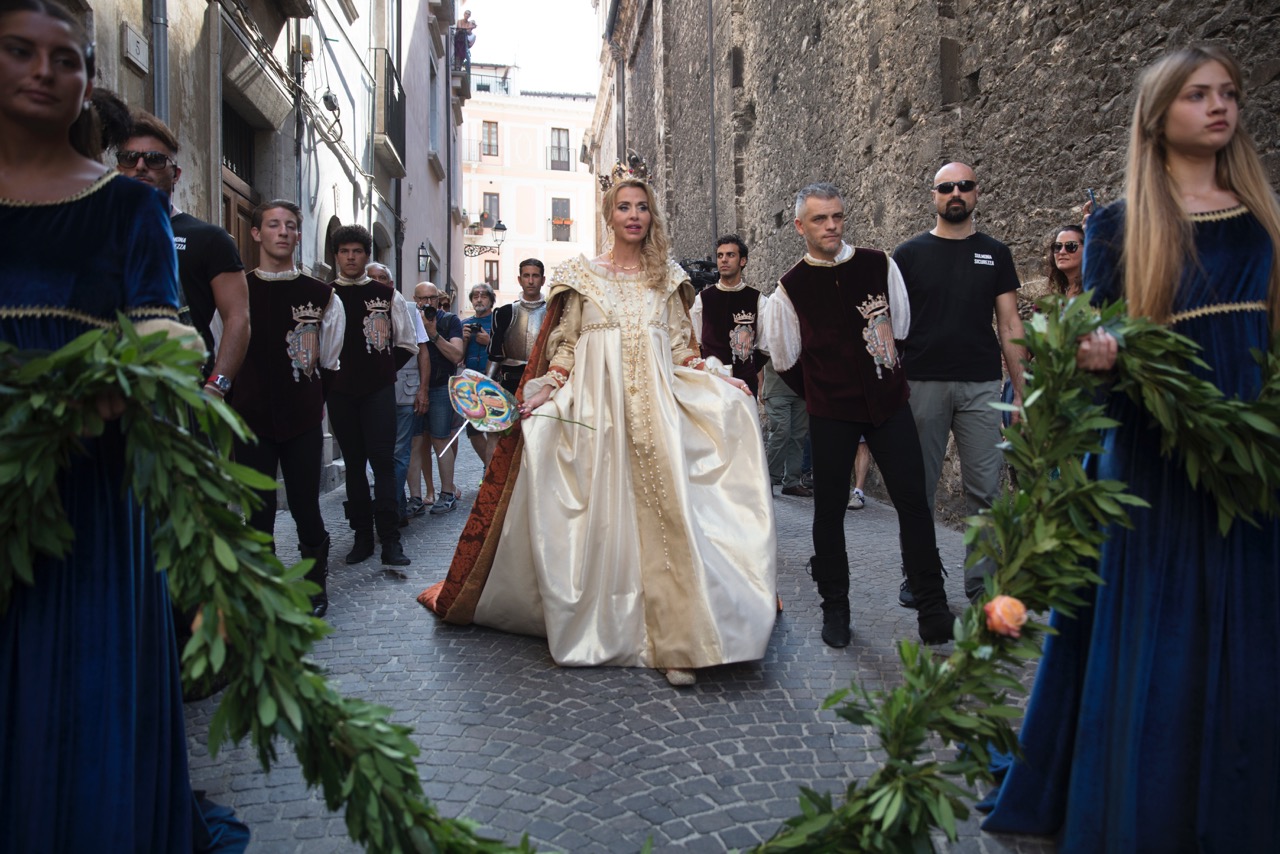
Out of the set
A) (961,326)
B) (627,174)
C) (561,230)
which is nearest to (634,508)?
(627,174)

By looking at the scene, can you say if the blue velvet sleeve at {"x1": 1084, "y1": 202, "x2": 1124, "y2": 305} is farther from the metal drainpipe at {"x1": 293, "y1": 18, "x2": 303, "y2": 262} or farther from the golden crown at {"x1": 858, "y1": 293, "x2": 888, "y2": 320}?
the metal drainpipe at {"x1": 293, "y1": 18, "x2": 303, "y2": 262}

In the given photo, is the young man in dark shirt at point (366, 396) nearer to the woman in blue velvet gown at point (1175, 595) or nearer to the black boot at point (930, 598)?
the black boot at point (930, 598)

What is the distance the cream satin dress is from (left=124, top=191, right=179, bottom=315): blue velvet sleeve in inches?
81.1

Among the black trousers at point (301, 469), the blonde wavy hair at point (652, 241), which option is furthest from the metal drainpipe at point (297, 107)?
the blonde wavy hair at point (652, 241)

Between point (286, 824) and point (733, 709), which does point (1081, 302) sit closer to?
point (733, 709)

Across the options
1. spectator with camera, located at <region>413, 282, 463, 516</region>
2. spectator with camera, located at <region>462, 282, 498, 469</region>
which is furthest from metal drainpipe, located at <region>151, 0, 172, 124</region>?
spectator with camera, located at <region>462, 282, 498, 469</region>

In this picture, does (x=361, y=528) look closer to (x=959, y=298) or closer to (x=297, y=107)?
(x=959, y=298)

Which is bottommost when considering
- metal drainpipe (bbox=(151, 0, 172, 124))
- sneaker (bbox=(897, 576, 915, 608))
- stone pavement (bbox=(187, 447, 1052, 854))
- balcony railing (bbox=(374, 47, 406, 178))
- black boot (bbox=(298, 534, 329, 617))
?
stone pavement (bbox=(187, 447, 1052, 854))

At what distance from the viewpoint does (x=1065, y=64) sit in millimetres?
6477

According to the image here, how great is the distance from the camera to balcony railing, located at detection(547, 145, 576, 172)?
48812 millimetres

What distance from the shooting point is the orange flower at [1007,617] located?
79.1 inches

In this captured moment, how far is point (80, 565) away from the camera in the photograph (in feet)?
6.72

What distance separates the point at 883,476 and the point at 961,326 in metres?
0.97

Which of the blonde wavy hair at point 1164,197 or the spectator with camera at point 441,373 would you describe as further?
the spectator with camera at point 441,373
